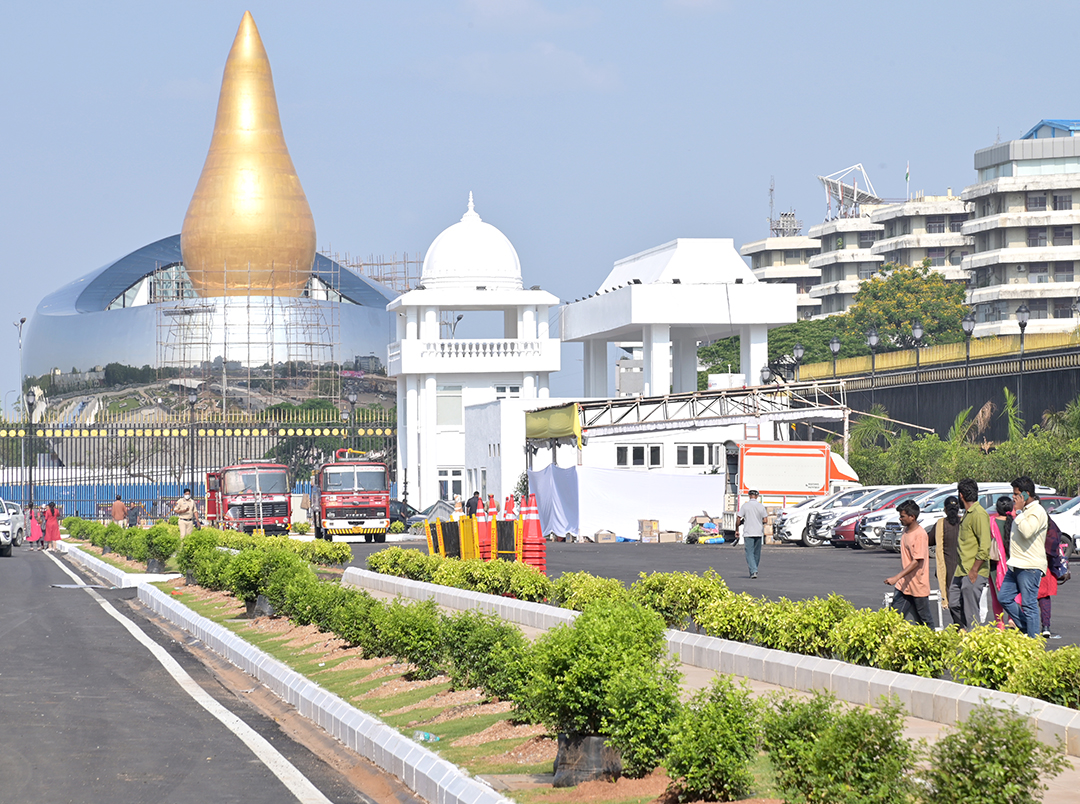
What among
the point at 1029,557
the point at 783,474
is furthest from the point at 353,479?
the point at 1029,557

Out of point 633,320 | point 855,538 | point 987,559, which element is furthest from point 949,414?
point 987,559

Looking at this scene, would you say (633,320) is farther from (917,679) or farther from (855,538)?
(917,679)

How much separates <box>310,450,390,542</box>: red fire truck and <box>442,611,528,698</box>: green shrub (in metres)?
30.5

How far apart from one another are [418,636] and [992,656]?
4.87m

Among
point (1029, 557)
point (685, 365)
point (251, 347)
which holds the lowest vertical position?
point (1029, 557)

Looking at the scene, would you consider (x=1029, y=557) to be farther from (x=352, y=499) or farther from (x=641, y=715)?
(x=352, y=499)

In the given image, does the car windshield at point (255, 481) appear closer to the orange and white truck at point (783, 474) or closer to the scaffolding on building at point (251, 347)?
the orange and white truck at point (783, 474)

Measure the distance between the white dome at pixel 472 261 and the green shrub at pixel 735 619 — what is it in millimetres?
44745

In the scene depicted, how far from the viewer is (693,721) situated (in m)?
6.43

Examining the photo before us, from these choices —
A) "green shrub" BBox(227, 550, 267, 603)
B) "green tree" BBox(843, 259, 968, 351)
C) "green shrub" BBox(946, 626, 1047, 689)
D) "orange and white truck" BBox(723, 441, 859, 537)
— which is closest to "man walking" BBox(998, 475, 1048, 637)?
"green shrub" BBox(946, 626, 1047, 689)

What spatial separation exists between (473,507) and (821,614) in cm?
3024

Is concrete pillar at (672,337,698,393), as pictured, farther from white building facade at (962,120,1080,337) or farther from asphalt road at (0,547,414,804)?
asphalt road at (0,547,414,804)

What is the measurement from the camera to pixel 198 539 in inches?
958

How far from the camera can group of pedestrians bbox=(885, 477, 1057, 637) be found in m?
12.0
